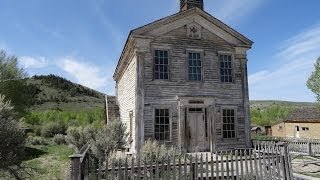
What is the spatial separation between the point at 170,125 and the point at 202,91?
263 centimetres

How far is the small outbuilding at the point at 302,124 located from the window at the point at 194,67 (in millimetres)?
28243

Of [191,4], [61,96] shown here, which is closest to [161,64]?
[191,4]

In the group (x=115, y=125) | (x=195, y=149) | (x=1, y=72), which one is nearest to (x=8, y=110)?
(x=115, y=125)

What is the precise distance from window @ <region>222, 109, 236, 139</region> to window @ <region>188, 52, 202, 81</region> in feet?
8.04

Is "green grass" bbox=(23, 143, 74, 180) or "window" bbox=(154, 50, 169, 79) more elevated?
"window" bbox=(154, 50, 169, 79)

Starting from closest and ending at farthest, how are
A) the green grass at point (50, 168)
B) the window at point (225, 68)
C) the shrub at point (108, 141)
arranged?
1. the green grass at point (50, 168)
2. the shrub at point (108, 141)
3. the window at point (225, 68)

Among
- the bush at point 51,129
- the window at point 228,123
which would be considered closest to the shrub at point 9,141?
the window at point 228,123

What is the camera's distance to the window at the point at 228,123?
17.3 metres

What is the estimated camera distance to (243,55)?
59.4 feet

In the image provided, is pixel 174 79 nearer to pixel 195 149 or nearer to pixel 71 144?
pixel 195 149

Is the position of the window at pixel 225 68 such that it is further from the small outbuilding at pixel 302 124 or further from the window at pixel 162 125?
the small outbuilding at pixel 302 124

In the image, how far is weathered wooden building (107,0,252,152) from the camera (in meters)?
16.1

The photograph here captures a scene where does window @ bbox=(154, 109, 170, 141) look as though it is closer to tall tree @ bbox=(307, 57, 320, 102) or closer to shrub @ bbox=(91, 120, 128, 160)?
shrub @ bbox=(91, 120, 128, 160)

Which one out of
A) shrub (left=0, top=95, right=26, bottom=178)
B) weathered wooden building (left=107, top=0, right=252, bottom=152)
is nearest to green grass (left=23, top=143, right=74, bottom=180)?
shrub (left=0, top=95, right=26, bottom=178)
